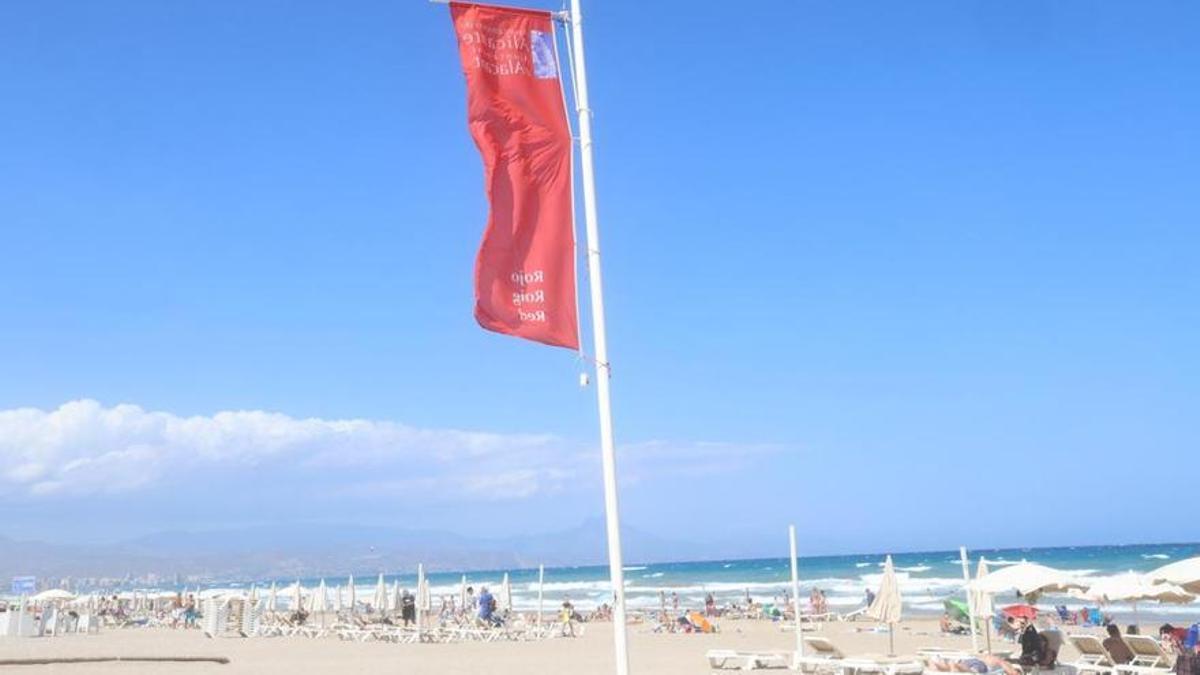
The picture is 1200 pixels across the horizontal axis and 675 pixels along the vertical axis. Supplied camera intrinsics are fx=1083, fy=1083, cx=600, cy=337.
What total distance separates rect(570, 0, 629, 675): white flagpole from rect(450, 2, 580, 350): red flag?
17 cm

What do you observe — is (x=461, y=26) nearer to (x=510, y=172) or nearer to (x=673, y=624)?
(x=510, y=172)

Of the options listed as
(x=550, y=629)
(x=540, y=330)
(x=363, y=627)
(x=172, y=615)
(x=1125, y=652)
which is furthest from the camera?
(x=172, y=615)

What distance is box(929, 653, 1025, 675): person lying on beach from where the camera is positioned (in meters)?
14.9

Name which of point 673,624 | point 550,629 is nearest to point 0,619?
point 550,629

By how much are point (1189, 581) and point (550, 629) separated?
59.4 ft

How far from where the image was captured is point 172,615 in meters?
41.4

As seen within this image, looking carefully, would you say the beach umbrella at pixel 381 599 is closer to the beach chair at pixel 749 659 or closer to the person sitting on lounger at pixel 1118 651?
the beach chair at pixel 749 659

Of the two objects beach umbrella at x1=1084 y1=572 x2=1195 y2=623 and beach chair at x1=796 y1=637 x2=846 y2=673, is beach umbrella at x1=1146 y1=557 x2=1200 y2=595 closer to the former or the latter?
beach umbrella at x1=1084 y1=572 x2=1195 y2=623

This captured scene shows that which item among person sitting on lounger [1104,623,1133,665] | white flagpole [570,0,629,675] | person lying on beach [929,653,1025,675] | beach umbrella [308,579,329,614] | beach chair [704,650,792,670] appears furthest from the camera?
beach umbrella [308,579,329,614]

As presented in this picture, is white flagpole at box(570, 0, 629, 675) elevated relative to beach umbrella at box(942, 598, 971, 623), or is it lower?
elevated

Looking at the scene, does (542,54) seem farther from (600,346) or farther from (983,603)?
(983,603)

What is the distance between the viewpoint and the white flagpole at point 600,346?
26.8ft

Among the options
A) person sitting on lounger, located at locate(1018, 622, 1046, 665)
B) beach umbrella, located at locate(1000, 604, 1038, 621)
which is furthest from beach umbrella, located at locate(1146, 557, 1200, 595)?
beach umbrella, located at locate(1000, 604, 1038, 621)

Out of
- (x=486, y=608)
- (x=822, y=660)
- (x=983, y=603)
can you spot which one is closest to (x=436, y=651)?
(x=486, y=608)
